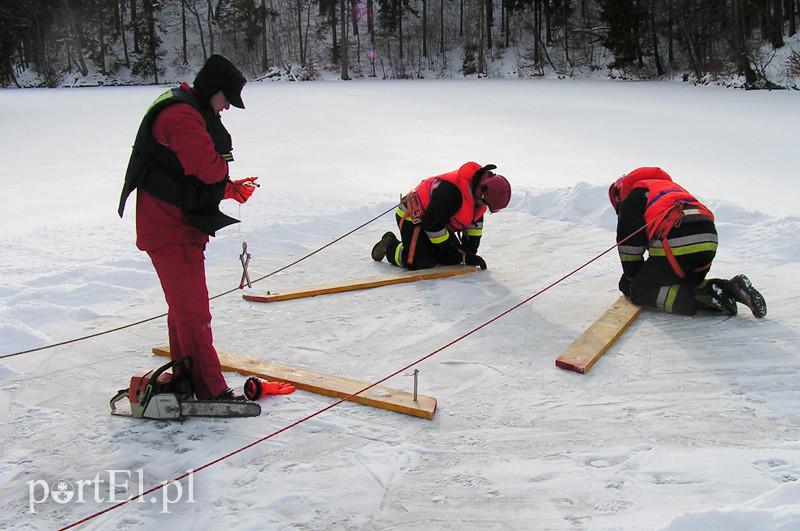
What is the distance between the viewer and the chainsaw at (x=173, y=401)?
3.14 meters

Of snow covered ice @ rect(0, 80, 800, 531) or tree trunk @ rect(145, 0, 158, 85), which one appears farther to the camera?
tree trunk @ rect(145, 0, 158, 85)

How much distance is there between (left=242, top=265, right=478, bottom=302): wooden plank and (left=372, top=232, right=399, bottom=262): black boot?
370 millimetres

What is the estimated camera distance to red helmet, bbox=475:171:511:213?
5109mm

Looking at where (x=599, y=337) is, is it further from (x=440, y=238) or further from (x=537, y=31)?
(x=537, y=31)

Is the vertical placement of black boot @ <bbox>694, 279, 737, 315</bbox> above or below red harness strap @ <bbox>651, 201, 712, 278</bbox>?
below

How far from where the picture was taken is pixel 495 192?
5109mm

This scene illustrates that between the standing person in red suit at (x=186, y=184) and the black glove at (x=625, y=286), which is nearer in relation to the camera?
the standing person in red suit at (x=186, y=184)

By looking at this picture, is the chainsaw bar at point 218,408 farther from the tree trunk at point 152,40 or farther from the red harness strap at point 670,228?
the tree trunk at point 152,40

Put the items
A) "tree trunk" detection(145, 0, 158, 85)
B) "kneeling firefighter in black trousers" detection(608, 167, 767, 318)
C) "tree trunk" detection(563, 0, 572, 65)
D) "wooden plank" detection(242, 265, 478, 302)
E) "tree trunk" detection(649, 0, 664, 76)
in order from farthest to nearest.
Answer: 1. "tree trunk" detection(145, 0, 158, 85)
2. "tree trunk" detection(563, 0, 572, 65)
3. "tree trunk" detection(649, 0, 664, 76)
4. "wooden plank" detection(242, 265, 478, 302)
5. "kneeling firefighter in black trousers" detection(608, 167, 767, 318)

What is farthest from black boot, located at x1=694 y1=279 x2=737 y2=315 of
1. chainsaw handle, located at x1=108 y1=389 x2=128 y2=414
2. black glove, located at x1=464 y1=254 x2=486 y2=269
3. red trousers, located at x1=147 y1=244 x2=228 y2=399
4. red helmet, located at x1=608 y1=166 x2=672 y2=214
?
chainsaw handle, located at x1=108 y1=389 x2=128 y2=414

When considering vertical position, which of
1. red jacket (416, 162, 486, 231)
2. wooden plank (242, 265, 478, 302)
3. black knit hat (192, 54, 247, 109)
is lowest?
wooden plank (242, 265, 478, 302)

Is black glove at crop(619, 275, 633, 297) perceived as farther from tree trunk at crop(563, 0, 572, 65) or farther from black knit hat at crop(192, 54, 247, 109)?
tree trunk at crop(563, 0, 572, 65)

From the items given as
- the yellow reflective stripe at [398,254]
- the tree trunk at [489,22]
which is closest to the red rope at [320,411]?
the yellow reflective stripe at [398,254]

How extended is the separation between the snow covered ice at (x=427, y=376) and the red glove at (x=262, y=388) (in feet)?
0.31
